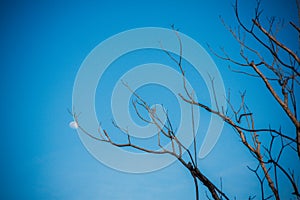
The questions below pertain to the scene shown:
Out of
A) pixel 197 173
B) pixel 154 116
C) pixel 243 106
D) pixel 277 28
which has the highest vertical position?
pixel 277 28

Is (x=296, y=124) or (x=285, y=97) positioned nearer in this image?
(x=296, y=124)

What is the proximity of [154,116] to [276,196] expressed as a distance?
96cm

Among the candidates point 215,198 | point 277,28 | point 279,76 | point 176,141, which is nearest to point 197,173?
point 215,198

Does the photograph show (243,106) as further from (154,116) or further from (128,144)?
(128,144)

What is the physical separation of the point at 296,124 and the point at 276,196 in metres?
0.49

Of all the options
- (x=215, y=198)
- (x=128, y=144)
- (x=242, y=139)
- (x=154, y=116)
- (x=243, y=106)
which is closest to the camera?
(x=215, y=198)

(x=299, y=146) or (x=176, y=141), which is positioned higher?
(x=176, y=141)

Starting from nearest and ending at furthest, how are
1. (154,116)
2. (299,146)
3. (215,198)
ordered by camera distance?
(299,146) < (215,198) < (154,116)

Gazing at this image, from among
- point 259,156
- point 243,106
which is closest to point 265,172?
point 259,156

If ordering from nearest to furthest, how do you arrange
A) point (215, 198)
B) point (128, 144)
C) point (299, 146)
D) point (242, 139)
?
point (299, 146)
point (215, 198)
point (128, 144)
point (242, 139)

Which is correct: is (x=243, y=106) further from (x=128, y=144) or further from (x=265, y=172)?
(x=128, y=144)

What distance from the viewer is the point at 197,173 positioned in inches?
49.3

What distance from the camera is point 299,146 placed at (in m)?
1.13

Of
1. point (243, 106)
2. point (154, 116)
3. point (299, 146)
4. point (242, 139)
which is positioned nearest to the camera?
point (299, 146)
